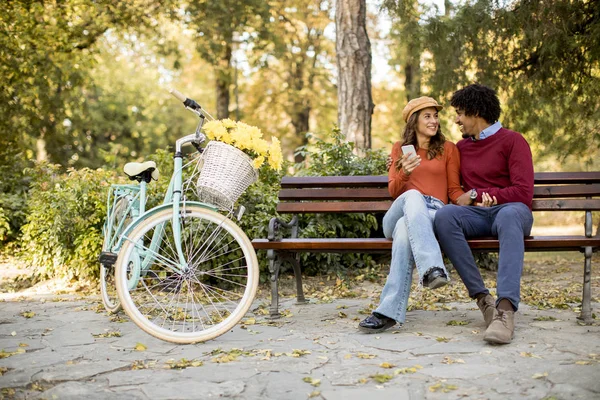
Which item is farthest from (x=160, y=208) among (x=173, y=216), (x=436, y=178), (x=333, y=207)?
(x=436, y=178)

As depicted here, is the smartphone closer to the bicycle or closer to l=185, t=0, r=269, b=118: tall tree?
the bicycle

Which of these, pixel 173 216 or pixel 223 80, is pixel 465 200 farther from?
pixel 223 80

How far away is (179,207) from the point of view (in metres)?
4.23

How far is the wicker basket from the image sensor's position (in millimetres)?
4117

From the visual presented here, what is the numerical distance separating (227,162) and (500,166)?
5.99ft

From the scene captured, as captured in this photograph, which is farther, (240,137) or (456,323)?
(456,323)

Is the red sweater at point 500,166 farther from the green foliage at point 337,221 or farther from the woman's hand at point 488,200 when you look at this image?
the green foliage at point 337,221

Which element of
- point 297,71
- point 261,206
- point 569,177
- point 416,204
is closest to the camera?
point 416,204

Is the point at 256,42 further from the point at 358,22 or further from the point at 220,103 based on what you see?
the point at 358,22

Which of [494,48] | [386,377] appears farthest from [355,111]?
[386,377]

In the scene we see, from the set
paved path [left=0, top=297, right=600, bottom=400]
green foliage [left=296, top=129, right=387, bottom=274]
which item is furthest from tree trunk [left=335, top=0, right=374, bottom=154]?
paved path [left=0, top=297, right=600, bottom=400]

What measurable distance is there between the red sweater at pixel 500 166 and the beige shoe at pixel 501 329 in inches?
32.8

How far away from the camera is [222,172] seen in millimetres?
4125

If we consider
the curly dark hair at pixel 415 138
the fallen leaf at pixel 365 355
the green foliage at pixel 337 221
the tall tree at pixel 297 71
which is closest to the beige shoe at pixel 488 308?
the fallen leaf at pixel 365 355
